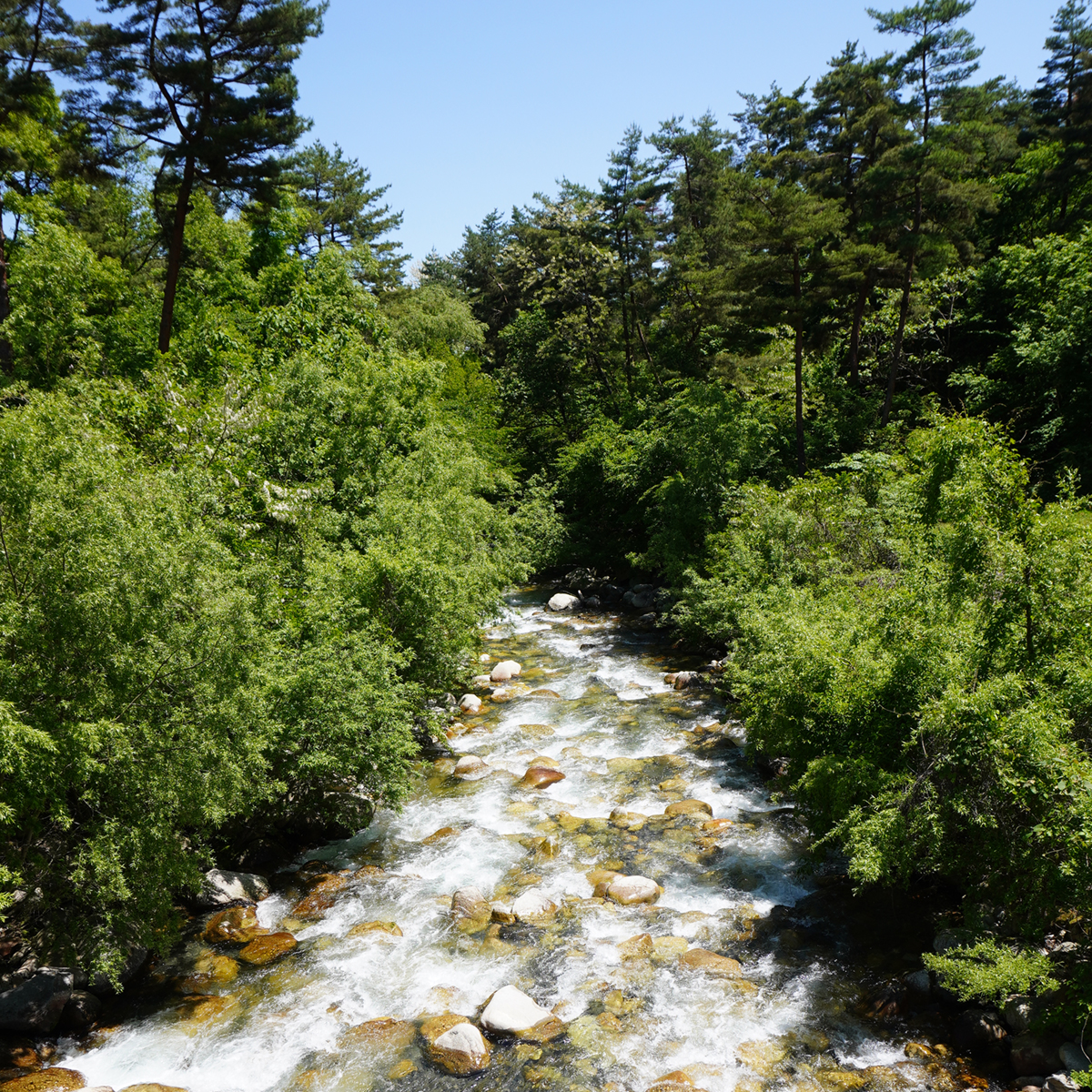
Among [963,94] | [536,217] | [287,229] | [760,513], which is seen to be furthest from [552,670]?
[536,217]

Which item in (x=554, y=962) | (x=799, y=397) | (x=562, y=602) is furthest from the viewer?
(x=562, y=602)

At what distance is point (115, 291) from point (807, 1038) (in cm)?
2734

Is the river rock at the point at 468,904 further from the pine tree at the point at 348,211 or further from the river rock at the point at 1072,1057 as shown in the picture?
the pine tree at the point at 348,211

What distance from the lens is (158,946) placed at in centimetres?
969

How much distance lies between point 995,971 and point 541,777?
9483 millimetres

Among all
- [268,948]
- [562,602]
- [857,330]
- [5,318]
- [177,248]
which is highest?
[177,248]

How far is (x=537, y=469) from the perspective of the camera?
136ft

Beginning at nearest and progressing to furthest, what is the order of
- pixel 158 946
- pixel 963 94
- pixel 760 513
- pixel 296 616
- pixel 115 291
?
pixel 158 946 → pixel 296 616 → pixel 760 513 → pixel 115 291 → pixel 963 94

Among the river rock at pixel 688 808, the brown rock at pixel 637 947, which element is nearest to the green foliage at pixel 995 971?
the brown rock at pixel 637 947

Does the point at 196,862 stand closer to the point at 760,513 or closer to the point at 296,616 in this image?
the point at 296,616

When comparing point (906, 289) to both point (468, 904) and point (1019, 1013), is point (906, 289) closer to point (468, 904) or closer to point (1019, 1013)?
point (1019, 1013)

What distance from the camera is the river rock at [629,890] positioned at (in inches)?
464

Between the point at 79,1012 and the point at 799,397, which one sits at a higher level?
the point at 799,397

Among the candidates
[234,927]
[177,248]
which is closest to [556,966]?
[234,927]
